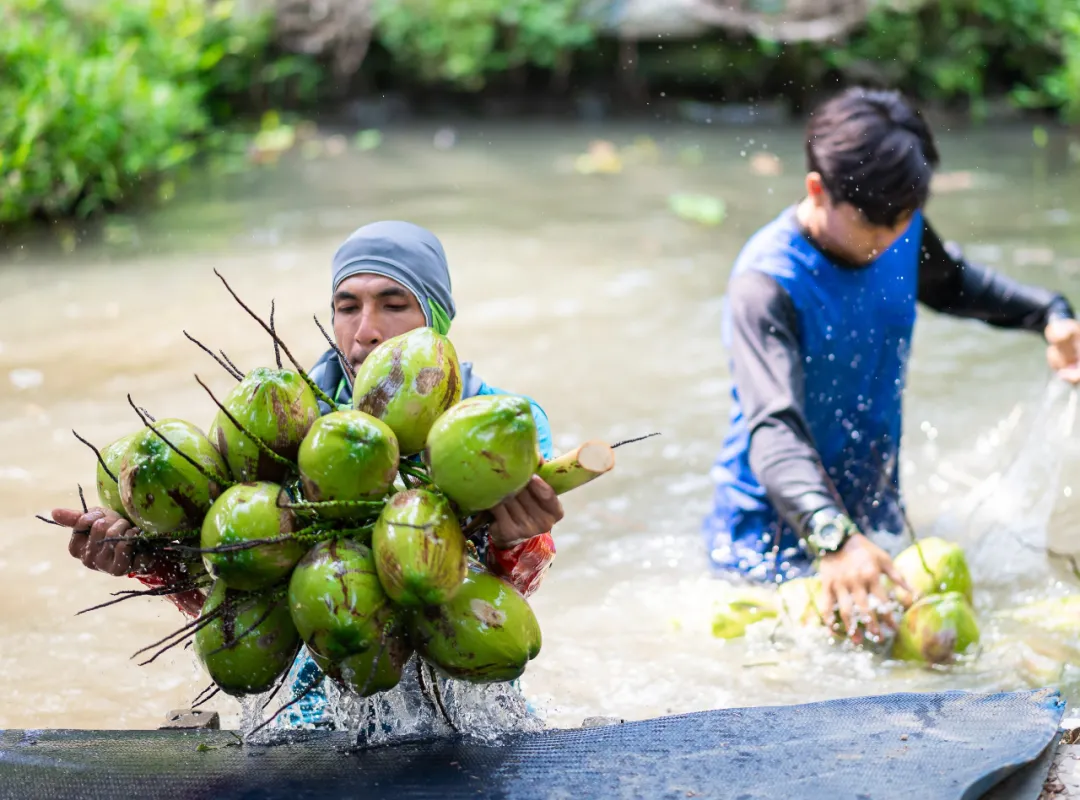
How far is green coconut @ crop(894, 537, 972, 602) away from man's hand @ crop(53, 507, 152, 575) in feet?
7.63

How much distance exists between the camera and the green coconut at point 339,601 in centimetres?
158

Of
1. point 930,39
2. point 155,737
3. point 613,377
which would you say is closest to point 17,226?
point 613,377

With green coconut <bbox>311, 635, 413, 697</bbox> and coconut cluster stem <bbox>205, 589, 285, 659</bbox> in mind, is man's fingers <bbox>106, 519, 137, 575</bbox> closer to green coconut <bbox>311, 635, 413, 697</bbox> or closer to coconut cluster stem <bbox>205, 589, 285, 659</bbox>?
coconut cluster stem <bbox>205, 589, 285, 659</bbox>

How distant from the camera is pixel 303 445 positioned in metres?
1.66

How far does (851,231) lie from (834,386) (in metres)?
0.54

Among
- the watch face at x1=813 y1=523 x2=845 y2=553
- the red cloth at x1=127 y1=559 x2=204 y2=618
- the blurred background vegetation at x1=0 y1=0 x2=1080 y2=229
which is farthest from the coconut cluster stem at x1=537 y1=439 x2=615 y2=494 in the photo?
the blurred background vegetation at x1=0 y1=0 x2=1080 y2=229

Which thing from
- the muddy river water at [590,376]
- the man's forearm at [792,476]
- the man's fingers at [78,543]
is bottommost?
the muddy river water at [590,376]

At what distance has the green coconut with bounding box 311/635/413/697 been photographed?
164cm

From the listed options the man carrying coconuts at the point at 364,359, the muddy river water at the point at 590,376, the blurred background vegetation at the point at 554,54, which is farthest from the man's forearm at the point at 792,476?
the blurred background vegetation at the point at 554,54

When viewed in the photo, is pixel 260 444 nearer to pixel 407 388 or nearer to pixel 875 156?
pixel 407 388

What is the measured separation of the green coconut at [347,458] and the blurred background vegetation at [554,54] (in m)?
9.59

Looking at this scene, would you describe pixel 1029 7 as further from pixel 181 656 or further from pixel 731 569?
pixel 181 656

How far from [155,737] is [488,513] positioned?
2.50 ft

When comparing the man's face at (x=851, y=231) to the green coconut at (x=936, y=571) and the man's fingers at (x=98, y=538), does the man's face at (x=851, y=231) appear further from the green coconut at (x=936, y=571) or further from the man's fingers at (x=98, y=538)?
the man's fingers at (x=98, y=538)
